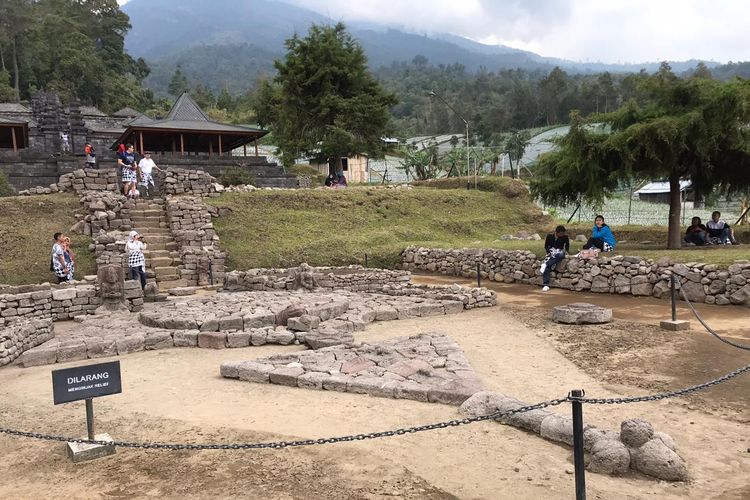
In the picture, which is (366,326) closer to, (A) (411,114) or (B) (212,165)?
(B) (212,165)

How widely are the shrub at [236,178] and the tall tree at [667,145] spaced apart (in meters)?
15.6

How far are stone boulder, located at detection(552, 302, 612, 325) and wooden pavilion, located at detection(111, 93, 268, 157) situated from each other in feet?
80.2

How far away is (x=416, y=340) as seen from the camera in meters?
9.56

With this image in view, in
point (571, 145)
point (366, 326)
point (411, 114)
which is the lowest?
point (366, 326)

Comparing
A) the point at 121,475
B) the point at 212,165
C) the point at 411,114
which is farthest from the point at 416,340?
the point at 411,114

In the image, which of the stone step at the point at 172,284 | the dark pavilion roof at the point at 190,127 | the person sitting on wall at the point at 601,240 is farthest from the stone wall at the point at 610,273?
the dark pavilion roof at the point at 190,127

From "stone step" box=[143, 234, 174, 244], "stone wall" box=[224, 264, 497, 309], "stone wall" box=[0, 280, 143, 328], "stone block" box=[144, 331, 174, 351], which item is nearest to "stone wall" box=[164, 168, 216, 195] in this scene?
"stone step" box=[143, 234, 174, 244]

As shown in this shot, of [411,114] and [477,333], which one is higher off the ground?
[411,114]

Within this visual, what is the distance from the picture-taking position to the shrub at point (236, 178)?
88.3 feet

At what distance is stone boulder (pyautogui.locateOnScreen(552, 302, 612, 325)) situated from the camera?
10719 millimetres

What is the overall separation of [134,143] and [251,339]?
28024 millimetres

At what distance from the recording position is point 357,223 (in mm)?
22547

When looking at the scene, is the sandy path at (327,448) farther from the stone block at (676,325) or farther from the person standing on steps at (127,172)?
the person standing on steps at (127,172)

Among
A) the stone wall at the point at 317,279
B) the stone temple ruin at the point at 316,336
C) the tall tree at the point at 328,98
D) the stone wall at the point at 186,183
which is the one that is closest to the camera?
the stone temple ruin at the point at 316,336
